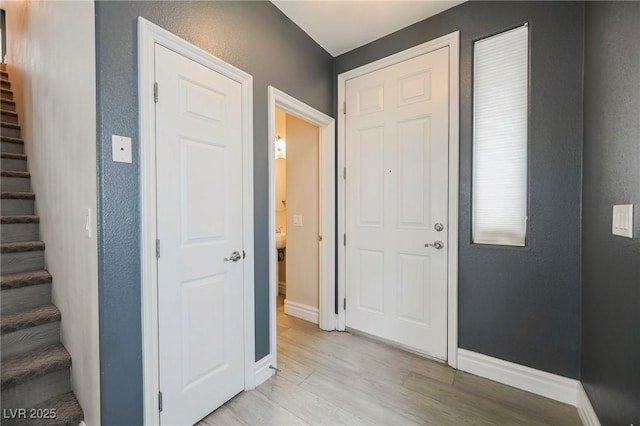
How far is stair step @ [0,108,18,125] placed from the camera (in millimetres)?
2708

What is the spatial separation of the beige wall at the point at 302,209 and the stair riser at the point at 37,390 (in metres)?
1.96

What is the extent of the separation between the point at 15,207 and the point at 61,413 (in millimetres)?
1687

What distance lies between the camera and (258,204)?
6.31ft

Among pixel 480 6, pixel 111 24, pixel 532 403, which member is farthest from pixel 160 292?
pixel 480 6

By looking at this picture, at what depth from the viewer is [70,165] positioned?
4.73ft

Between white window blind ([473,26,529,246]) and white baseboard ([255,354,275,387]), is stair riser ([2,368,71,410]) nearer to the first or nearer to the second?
white baseboard ([255,354,275,387])

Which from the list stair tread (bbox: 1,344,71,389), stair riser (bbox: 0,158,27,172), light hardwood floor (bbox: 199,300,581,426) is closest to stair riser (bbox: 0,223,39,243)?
stair riser (bbox: 0,158,27,172)

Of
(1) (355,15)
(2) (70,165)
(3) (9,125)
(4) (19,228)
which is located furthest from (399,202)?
(3) (9,125)

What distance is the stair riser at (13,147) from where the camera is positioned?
253cm

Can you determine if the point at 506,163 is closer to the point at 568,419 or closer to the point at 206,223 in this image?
the point at 568,419

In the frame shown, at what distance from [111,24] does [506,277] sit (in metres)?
2.64

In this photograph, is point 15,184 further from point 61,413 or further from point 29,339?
point 61,413

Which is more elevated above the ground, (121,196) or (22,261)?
(121,196)

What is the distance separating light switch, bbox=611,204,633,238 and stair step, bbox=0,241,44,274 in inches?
131
